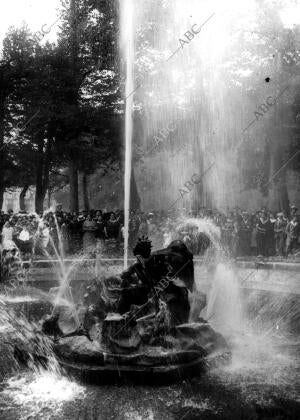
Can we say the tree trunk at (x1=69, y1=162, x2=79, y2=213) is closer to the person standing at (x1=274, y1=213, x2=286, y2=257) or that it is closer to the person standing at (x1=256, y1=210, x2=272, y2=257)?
the person standing at (x1=256, y1=210, x2=272, y2=257)

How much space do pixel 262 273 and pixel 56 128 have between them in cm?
2157

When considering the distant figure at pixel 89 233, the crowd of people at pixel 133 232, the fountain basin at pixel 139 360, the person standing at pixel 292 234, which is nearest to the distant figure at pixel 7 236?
the crowd of people at pixel 133 232

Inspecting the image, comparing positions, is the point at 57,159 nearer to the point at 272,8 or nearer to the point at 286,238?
the point at 272,8

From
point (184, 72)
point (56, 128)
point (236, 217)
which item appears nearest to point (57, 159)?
point (56, 128)

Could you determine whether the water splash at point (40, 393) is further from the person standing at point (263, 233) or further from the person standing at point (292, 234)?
the person standing at point (263, 233)

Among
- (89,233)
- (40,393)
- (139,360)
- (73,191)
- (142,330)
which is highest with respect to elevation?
(73,191)

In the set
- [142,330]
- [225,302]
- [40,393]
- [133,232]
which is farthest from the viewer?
[133,232]

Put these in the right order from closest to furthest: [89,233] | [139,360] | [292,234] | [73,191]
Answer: [139,360], [292,234], [89,233], [73,191]

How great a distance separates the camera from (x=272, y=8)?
32.1m

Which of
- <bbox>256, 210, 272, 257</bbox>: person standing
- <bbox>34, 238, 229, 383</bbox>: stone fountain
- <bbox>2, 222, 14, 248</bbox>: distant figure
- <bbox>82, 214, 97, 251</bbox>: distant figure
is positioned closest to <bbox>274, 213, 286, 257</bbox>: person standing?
<bbox>256, 210, 272, 257</bbox>: person standing

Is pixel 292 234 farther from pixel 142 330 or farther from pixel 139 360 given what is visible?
pixel 139 360

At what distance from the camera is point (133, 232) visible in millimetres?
21266

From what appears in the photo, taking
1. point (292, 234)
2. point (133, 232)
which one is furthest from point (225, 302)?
point (133, 232)

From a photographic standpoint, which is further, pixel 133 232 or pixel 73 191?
pixel 73 191
